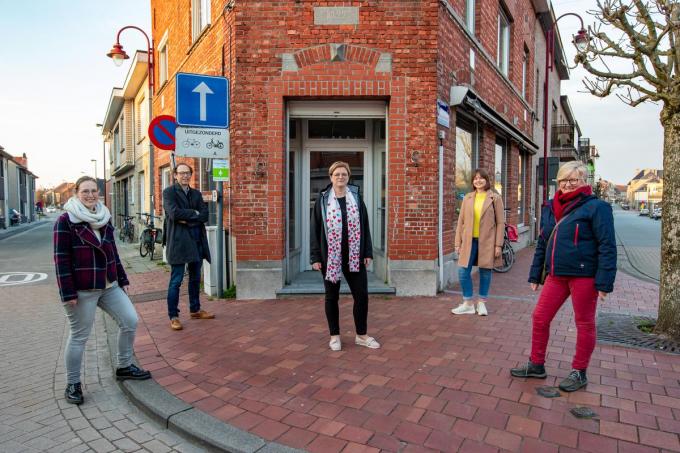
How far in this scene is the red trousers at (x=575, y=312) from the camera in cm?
370

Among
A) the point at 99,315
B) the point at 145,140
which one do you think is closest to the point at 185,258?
the point at 99,315

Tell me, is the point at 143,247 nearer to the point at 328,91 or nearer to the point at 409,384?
the point at 328,91

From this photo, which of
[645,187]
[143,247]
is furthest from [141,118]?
[645,187]

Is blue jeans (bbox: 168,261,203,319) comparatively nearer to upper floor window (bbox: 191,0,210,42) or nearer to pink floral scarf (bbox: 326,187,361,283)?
pink floral scarf (bbox: 326,187,361,283)

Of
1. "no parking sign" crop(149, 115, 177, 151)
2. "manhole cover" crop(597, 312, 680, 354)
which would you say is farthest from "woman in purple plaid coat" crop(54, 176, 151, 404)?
"manhole cover" crop(597, 312, 680, 354)

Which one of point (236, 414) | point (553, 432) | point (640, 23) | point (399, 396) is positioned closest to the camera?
point (553, 432)

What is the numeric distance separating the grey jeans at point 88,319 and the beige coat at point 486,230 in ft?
13.2

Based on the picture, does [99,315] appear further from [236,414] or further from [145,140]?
[145,140]

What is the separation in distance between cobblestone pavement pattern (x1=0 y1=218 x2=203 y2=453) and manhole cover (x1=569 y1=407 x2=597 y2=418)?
105 inches

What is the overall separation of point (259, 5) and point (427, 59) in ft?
8.49

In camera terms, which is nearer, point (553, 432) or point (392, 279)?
point (553, 432)

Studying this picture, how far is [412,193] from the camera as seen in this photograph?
23.7ft

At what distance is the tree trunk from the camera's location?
500 centimetres

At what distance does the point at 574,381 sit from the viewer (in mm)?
3805
